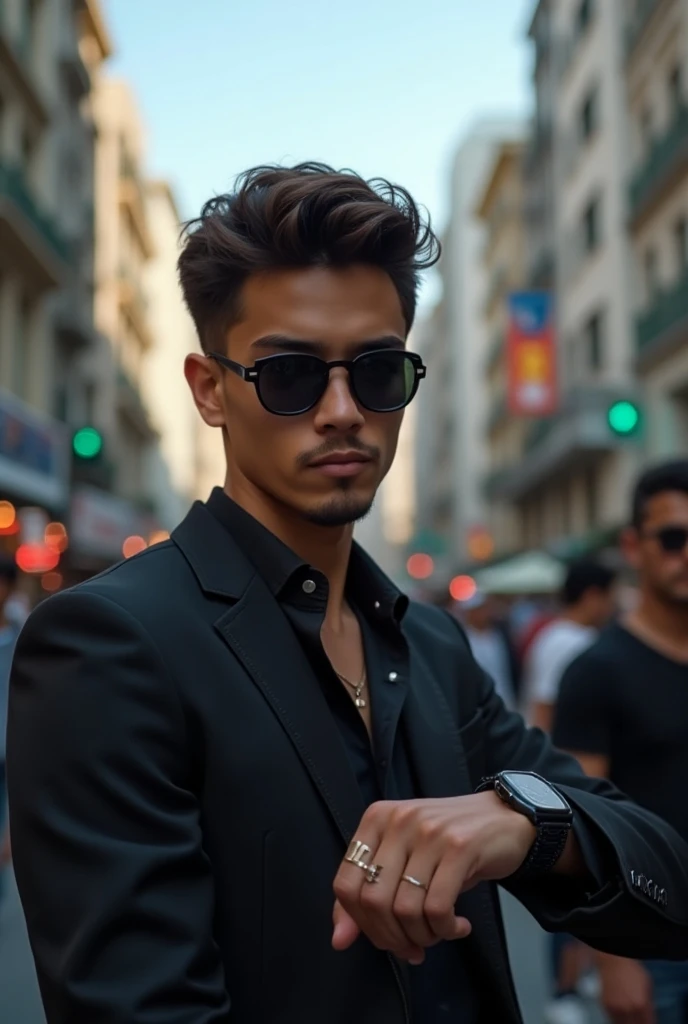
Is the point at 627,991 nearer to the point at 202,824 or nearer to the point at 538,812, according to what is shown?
the point at 538,812

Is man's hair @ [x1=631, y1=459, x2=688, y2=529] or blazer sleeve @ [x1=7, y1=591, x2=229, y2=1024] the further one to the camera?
man's hair @ [x1=631, y1=459, x2=688, y2=529]

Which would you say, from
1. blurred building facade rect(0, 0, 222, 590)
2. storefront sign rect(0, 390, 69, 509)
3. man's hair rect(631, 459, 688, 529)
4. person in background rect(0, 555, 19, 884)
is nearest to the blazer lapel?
man's hair rect(631, 459, 688, 529)

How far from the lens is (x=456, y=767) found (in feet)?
6.20

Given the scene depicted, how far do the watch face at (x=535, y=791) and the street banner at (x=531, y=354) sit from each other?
24249mm

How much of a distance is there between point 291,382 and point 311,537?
26cm

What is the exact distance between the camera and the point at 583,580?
7953mm

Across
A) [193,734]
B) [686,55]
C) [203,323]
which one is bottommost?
[193,734]

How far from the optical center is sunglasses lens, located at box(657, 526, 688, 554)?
145 inches

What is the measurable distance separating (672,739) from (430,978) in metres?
1.95

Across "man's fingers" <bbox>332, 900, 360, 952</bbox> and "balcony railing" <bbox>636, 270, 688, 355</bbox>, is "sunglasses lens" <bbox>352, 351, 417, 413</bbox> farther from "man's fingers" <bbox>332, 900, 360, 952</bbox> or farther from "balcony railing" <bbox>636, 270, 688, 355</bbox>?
"balcony railing" <bbox>636, 270, 688, 355</bbox>

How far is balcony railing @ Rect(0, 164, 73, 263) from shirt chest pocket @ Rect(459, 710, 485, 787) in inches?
769

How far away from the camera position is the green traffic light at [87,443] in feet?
36.3

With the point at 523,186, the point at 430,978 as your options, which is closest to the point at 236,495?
the point at 430,978

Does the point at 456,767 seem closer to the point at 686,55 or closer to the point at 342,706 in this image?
the point at 342,706
